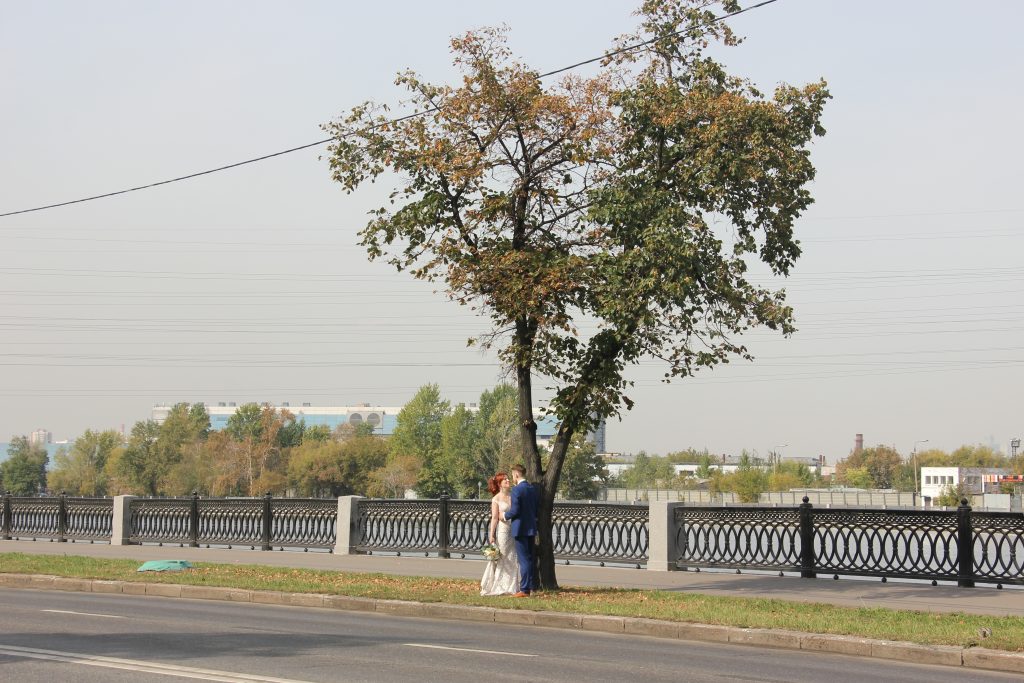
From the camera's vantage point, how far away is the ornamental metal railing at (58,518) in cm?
3225

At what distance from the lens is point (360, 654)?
1136 centimetres

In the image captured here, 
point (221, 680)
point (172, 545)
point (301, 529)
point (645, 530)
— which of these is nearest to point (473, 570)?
point (645, 530)

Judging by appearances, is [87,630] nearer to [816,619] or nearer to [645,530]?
[816,619]

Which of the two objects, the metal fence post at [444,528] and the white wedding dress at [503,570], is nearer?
the white wedding dress at [503,570]

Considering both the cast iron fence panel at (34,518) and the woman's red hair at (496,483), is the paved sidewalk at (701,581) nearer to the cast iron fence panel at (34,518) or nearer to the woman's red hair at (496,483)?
the woman's red hair at (496,483)

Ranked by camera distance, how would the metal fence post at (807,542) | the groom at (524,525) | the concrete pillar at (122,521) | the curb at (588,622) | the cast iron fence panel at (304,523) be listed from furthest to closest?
the concrete pillar at (122,521) → the cast iron fence panel at (304,523) → the metal fence post at (807,542) → the groom at (524,525) → the curb at (588,622)

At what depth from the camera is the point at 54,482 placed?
172m

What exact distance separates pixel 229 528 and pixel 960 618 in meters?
20.0

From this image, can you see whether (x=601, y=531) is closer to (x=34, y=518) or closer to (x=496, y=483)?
(x=496, y=483)

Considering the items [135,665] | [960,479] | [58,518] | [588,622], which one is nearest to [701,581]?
→ [588,622]

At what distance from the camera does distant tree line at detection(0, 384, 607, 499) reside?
11994 centimetres

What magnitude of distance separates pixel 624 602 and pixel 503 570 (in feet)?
6.73

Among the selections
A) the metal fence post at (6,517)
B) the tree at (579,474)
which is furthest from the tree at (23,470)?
the metal fence post at (6,517)

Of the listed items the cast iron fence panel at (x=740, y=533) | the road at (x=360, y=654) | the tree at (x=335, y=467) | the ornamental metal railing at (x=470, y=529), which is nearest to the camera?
the road at (x=360, y=654)
